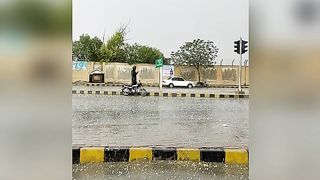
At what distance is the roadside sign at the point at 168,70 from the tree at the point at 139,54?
0.60m

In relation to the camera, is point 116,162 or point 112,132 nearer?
point 116,162

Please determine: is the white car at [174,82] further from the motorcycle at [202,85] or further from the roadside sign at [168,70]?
the motorcycle at [202,85]

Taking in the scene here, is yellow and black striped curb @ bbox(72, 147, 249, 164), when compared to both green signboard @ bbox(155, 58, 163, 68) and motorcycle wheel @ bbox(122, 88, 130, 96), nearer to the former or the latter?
motorcycle wheel @ bbox(122, 88, 130, 96)

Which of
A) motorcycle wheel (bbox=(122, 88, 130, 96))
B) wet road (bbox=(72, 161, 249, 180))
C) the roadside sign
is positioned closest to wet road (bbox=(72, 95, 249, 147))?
wet road (bbox=(72, 161, 249, 180))

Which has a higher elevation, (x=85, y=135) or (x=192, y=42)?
(x=192, y=42)

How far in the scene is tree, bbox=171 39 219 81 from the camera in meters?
15.3

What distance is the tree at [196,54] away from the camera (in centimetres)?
→ 1530

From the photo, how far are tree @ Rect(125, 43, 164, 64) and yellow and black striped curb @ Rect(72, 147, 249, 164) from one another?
1234 centimetres

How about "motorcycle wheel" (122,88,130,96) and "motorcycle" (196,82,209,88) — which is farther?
"motorcycle" (196,82,209,88)

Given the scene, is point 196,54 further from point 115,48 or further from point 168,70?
point 115,48
